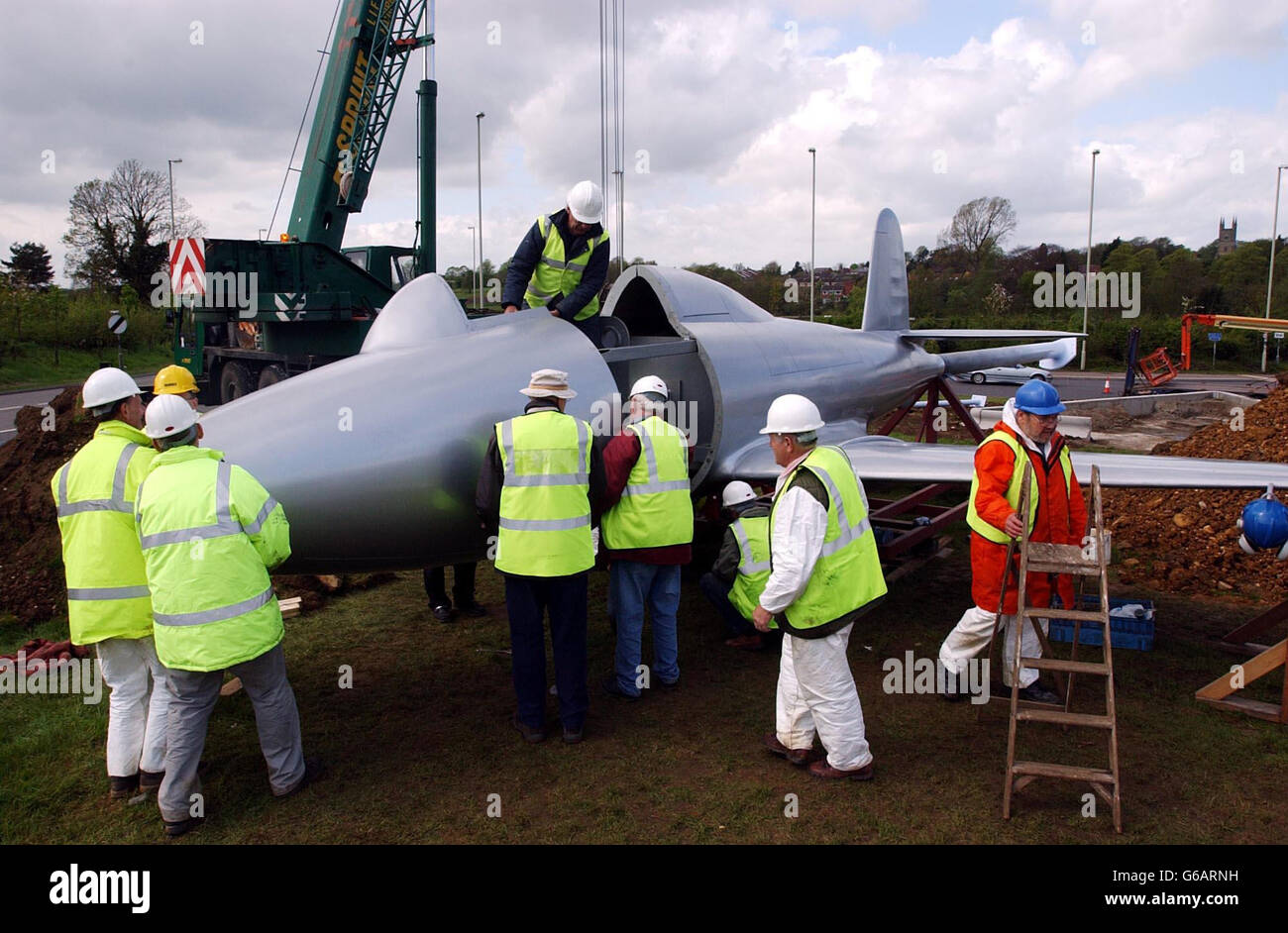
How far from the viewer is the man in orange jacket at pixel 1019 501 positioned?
→ 492cm

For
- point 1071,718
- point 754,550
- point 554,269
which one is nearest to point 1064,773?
point 1071,718

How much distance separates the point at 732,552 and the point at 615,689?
123 centimetres

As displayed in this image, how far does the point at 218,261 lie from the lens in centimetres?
1447

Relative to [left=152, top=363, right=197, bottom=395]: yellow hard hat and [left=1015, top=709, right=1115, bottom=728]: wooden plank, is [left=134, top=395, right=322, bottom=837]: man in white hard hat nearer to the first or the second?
[left=152, top=363, right=197, bottom=395]: yellow hard hat

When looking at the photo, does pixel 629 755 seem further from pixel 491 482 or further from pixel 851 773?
pixel 491 482

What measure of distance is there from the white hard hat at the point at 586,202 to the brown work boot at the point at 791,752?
3.52 meters

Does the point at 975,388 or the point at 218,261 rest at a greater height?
the point at 218,261

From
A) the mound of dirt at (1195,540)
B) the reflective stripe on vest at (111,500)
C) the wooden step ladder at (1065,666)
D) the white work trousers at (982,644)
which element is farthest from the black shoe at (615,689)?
the mound of dirt at (1195,540)

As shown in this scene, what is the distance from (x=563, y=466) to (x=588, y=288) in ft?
5.58

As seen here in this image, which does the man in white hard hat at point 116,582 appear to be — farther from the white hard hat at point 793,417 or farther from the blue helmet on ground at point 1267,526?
the blue helmet on ground at point 1267,526

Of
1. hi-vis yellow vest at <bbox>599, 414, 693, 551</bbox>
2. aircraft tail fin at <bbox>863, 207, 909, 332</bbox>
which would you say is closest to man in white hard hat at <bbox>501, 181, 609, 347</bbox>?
hi-vis yellow vest at <bbox>599, 414, 693, 551</bbox>

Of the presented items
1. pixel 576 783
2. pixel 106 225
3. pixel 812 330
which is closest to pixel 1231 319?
pixel 812 330

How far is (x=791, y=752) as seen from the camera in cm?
445
